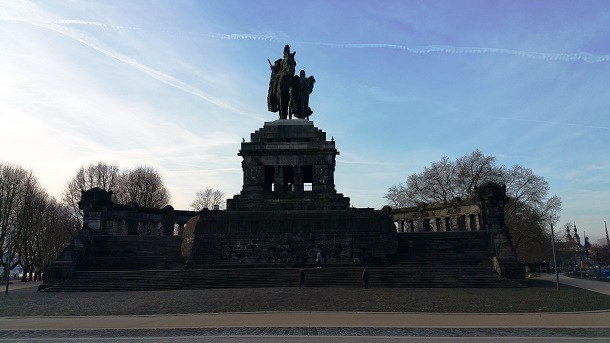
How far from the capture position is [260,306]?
17375 millimetres

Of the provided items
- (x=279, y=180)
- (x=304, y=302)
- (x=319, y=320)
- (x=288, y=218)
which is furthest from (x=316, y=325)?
(x=279, y=180)

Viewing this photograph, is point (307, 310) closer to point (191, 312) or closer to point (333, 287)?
point (191, 312)

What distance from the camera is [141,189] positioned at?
212 feet

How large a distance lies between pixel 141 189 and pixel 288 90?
3201 centimetres

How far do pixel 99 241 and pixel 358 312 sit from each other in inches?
1001

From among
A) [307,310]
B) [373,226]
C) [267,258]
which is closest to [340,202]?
[373,226]

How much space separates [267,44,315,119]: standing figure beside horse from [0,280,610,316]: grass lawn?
75.5 feet

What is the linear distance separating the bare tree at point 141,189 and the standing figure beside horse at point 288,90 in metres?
29.0

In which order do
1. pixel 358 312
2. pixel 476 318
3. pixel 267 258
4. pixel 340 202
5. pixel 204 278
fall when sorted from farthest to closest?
1. pixel 340 202
2. pixel 267 258
3. pixel 204 278
4. pixel 358 312
5. pixel 476 318

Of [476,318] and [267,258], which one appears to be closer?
[476,318]

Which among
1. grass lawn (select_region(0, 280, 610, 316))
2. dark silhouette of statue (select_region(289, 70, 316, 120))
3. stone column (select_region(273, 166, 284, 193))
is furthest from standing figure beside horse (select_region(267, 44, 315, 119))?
grass lawn (select_region(0, 280, 610, 316))

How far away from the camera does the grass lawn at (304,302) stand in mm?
16719

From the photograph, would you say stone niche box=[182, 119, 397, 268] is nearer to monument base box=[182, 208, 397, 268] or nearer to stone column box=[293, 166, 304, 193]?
monument base box=[182, 208, 397, 268]

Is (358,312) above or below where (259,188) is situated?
below
